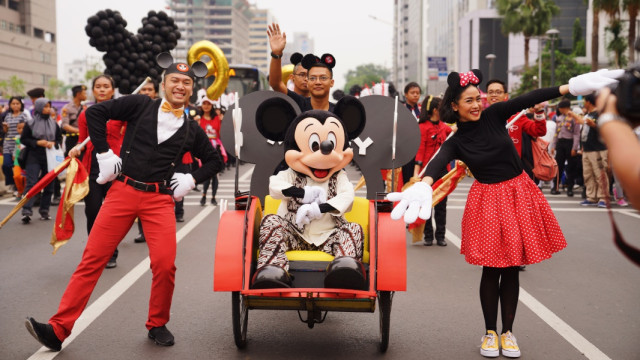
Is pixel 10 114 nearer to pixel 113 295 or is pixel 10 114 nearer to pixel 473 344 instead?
pixel 113 295

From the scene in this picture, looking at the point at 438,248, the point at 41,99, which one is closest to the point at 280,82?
the point at 438,248

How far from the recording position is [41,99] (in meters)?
11.9

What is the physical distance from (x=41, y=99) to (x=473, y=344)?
31.5 ft

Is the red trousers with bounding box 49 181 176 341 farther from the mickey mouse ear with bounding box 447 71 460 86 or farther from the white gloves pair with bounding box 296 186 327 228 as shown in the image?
the mickey mouse ear with bounding box 447 71 460 86

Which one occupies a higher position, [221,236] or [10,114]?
[10,114]

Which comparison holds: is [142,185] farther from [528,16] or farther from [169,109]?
[528,16]

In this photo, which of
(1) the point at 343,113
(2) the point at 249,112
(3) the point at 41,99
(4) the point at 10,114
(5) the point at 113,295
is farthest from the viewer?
(4) the point at 10,114

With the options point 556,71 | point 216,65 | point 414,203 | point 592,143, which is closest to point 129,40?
point 216,65

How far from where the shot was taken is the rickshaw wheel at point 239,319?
4.46 metres

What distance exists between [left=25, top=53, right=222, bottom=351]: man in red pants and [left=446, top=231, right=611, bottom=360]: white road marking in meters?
2.93

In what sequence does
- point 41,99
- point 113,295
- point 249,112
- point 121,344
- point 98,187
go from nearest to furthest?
point 121,344, point 249,112, point 113,295, point 98,187, point 41,99

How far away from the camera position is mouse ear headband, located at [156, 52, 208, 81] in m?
5.11

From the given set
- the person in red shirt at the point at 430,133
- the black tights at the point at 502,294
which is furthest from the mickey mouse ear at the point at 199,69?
the person in red shirt at the point at 430,133

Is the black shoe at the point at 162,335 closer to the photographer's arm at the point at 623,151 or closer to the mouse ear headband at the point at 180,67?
the mouse ear headband at the point at 180,67
